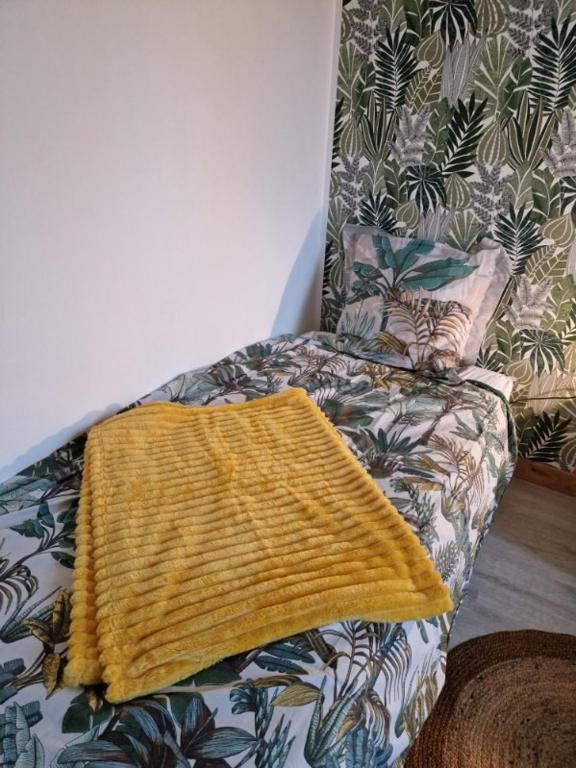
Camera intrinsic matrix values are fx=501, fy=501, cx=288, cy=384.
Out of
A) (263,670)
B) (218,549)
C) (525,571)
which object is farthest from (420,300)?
(263,670)

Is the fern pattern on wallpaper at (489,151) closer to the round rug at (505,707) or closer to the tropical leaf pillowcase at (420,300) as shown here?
the tropical leaf pillowcase at (420,300)

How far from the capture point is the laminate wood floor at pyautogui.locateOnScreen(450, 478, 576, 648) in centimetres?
150

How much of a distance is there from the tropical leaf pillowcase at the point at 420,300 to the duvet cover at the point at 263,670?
44cm

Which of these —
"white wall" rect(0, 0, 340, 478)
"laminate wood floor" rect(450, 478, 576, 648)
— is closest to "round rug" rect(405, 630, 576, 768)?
"laminate wood floor" rect(450, 478, 576, 648)

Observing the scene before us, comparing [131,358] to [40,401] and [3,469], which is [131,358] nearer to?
[40,401]

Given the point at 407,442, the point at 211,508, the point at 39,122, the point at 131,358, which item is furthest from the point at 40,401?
the point at 407,442

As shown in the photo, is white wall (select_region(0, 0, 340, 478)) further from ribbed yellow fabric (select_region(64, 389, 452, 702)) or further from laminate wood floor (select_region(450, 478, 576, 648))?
laminate wood floor (select_region(450, 478, 576, 648))

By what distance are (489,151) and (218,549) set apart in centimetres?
163

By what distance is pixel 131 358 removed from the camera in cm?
151

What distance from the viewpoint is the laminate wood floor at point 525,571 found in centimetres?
150

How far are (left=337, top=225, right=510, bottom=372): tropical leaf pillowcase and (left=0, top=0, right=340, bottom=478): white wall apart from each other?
14.9 inches

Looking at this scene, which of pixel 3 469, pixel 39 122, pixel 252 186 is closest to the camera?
pixel 39 122

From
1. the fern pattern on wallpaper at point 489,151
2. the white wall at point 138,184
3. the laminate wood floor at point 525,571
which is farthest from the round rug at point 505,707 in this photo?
the white wall at point 138,184

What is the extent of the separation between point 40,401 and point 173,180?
0.73 meters
